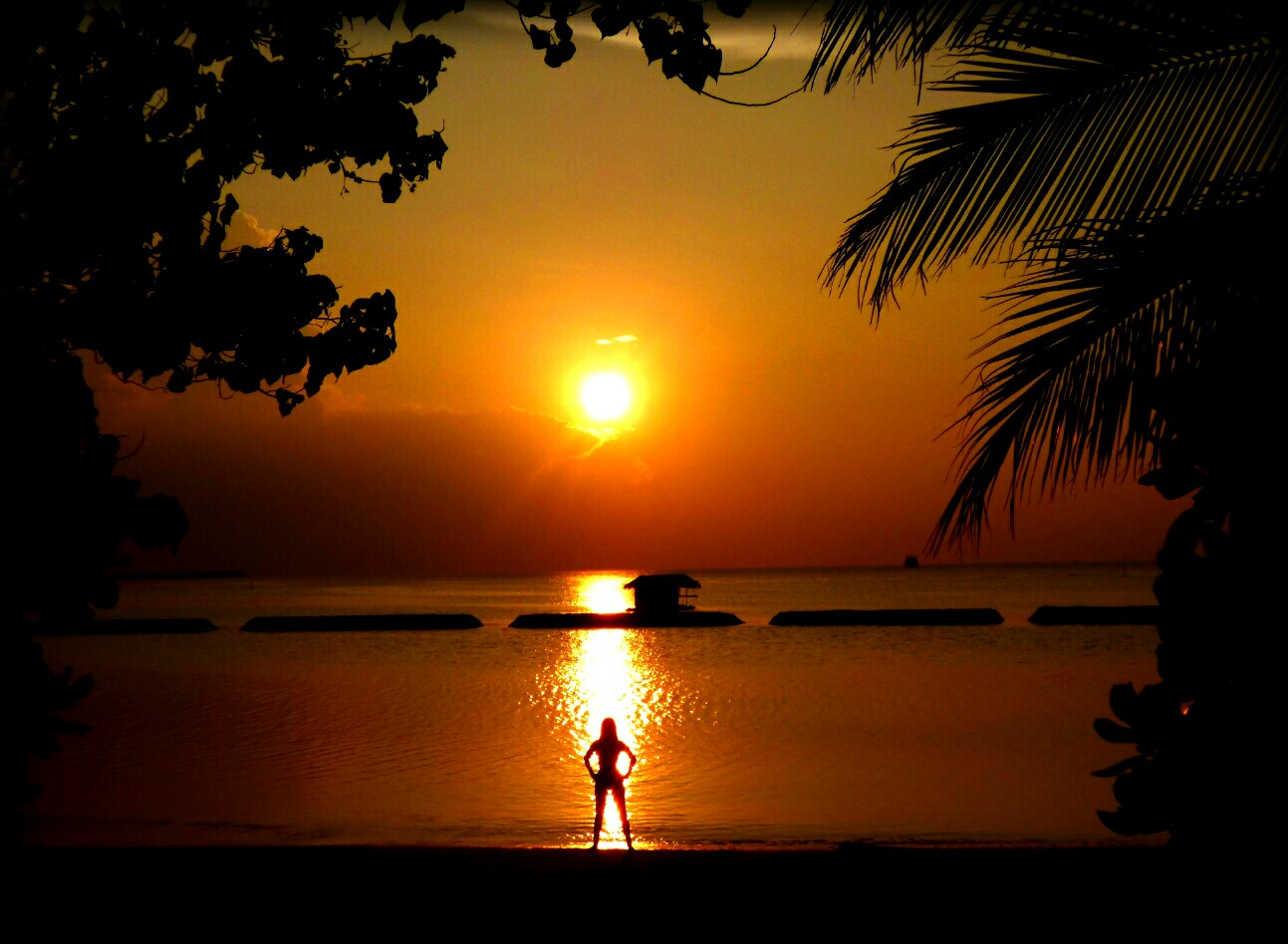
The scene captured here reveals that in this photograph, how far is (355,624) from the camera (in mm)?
78438

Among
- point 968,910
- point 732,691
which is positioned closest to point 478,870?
point 968,910

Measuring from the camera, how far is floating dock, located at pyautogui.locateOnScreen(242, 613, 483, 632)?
76.8 meters

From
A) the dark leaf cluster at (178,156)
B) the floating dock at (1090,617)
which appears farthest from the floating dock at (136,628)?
the dark leaf cluster at (178,156)

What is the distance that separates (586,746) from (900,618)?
1994 inches

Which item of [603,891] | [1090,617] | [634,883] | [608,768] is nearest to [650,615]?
[1090,617]

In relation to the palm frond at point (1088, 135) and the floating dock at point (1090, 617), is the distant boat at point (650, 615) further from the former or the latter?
the palm frond at point (1088, 135)

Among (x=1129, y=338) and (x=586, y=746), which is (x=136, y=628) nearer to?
(x=586, y=746)

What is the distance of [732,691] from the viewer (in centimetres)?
3750

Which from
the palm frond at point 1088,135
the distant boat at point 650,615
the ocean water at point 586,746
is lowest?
the palm frond at point 1088,135

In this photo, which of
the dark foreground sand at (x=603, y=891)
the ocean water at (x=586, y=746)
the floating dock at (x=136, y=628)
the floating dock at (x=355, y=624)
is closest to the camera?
the dark foreground sand at (x=603, y=891)

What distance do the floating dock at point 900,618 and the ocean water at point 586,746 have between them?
17.2 m

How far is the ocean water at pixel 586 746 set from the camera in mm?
17562

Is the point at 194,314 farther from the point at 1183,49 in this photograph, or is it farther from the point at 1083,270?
the point at 1183,49

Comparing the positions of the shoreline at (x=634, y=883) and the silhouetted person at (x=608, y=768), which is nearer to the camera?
the shoreline at (x=634, y=883)
